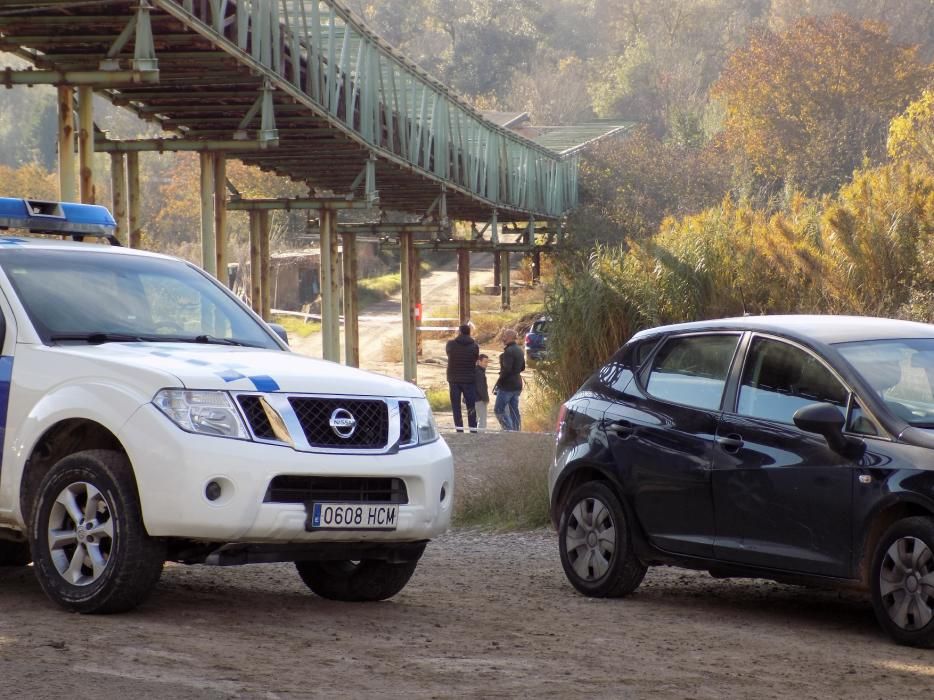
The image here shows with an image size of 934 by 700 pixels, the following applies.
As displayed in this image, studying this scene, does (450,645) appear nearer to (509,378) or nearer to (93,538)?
(93,538)

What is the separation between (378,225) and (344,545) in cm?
3377

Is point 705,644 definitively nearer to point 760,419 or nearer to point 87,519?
point 760,419

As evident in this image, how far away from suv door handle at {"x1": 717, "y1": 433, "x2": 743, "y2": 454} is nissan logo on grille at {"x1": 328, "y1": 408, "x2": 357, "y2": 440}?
1.95m

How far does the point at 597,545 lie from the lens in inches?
342

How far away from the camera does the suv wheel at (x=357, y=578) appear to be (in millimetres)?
8133

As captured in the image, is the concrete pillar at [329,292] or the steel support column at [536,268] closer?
the concrete pillar at [329,292]

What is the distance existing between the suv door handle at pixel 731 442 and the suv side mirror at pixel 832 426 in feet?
1.79

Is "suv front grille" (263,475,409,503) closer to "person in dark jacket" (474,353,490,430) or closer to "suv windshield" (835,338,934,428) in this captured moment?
"suv windshield" (835,338,934,428)

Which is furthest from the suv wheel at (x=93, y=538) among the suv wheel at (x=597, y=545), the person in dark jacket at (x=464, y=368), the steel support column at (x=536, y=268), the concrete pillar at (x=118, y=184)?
the steel support column at (x=536, y=268)

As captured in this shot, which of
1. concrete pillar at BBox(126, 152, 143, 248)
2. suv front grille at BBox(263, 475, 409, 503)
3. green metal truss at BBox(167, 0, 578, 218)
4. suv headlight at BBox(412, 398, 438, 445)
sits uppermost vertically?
green metal truss at BBox(167, 0, 578, 218)

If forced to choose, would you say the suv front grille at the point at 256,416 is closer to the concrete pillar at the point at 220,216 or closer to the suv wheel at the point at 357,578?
the suv wheel at the point at 357,578

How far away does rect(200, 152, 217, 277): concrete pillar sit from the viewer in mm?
25672

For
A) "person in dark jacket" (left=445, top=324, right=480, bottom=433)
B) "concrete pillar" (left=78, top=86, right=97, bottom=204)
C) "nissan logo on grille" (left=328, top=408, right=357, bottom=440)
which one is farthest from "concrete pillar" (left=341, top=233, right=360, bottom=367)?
"nissan logo on grille" (left=328, top=408, right=357, bottom=440)

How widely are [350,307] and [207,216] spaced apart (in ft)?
55.0
